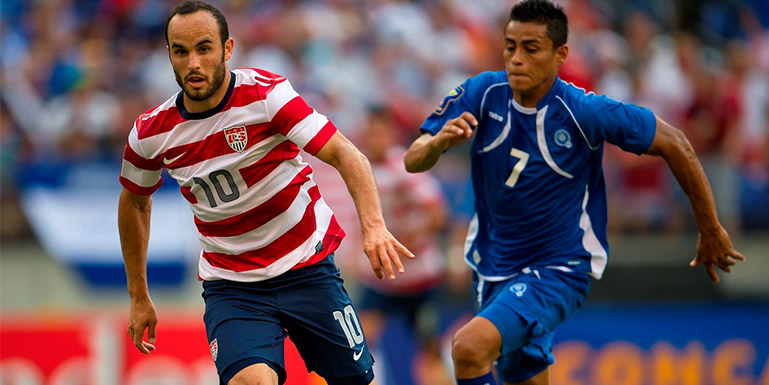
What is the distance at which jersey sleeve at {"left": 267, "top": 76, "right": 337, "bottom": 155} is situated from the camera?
5.41 meters

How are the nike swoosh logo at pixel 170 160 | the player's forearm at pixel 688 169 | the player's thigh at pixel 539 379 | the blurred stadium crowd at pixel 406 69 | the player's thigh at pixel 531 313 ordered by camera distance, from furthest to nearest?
the blurred stadium crowd at pixel 406 69 < the player's thigh at pixel 539 379 < the player's thigh at pixel 531 313 < the player's forearm at pixel 688 169 < the nike swoosh logo at pixel 170 160

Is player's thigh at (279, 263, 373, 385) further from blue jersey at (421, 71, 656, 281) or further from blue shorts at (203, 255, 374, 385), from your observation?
blue jersey at (421, 71, 656, 281)

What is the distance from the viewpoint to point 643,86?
12.7 metres

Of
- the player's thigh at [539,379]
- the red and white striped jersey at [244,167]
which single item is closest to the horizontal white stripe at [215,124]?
the red and white striped jersey at [244,167]

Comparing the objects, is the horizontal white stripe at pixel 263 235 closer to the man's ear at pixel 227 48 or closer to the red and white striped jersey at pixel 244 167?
the red and white striped jersey at pixel 244 167

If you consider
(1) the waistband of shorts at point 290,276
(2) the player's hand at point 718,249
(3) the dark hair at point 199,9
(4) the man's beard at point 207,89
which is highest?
(3) the dark hair at point 199,9

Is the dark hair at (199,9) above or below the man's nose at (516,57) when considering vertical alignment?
above

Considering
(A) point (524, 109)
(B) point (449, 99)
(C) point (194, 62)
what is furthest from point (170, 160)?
(A) point (524, 109)

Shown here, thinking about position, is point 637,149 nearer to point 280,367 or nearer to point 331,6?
point 280,367

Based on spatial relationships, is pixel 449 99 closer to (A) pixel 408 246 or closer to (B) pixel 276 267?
(B) pixel 276 267

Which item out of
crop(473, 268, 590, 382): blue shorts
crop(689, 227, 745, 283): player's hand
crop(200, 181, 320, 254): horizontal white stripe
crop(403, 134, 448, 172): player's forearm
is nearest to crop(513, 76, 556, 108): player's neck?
crop(403, 134, 448, 172): player's forearm

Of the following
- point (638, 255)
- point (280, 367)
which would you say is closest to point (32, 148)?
point (638, 255)

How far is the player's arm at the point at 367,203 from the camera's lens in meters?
4.93

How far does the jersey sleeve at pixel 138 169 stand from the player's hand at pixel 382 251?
1378 mm
